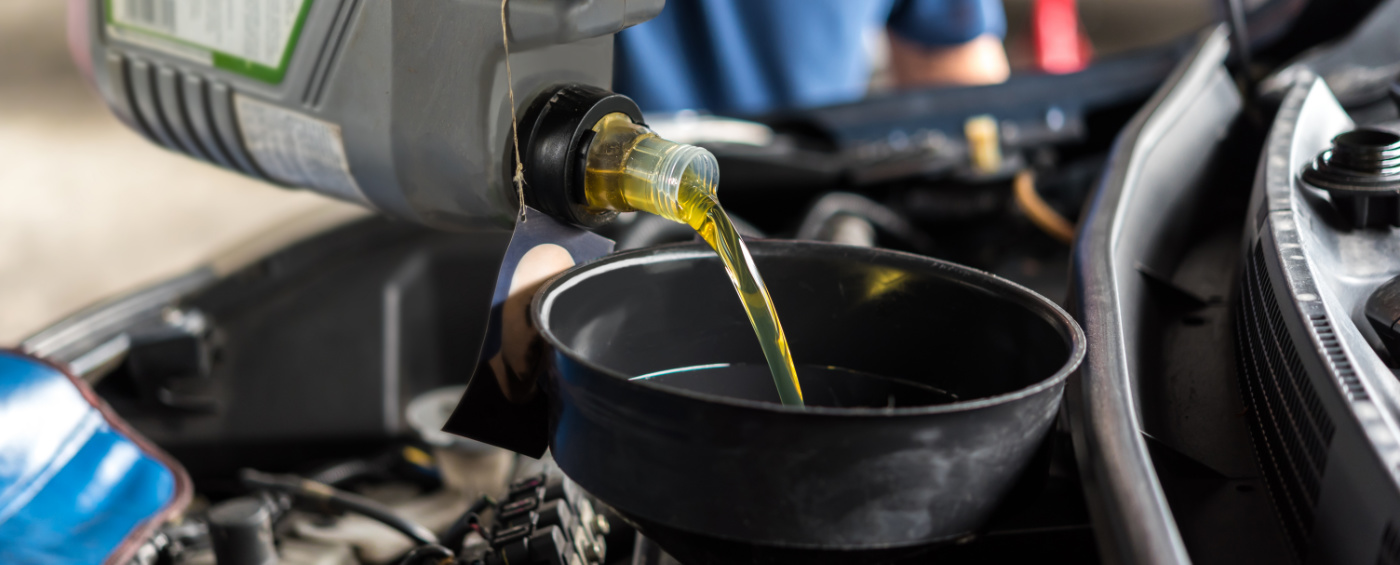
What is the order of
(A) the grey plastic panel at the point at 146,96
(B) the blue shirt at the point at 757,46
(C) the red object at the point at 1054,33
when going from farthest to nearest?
(C) the red object at the point at 1054,33 → (B) the blue shirt at the point at 757,46 → (A) the grey plastic panel at the point at 146,96

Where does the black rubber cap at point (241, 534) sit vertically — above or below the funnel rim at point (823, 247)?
below

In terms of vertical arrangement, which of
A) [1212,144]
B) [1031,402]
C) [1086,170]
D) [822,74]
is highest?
[1031,402]

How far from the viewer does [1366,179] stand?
551mm

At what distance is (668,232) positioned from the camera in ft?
3.08

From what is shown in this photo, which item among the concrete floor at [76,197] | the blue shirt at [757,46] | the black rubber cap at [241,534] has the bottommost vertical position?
the concrete floor at [76,197]

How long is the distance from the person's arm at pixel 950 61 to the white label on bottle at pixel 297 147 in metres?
1.52

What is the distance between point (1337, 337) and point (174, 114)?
2.20 feet

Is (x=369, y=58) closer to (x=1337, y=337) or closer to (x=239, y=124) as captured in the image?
(x=239, y=124)

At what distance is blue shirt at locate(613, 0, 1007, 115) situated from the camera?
1.80 metres

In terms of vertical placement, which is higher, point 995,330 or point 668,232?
point 995,330

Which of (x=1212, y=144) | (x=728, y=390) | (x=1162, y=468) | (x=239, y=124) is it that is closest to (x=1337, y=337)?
(x=1162, y=468)

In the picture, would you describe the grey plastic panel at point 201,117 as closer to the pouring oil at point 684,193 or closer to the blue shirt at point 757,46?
the pouring oil at point 684,193

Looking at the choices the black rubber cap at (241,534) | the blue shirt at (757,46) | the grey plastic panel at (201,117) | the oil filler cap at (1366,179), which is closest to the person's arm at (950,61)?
the blue shirt at (757,46)

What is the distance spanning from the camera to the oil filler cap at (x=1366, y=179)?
547 millimetres
